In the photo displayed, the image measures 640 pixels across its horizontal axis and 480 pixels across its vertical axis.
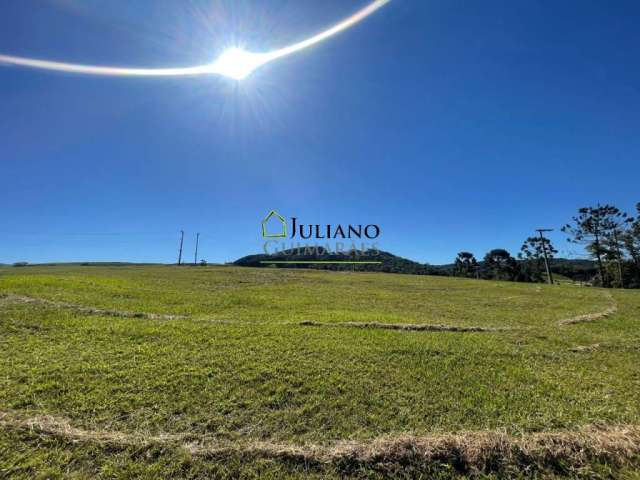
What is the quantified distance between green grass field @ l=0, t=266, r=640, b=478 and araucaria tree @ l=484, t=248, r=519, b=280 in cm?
6207

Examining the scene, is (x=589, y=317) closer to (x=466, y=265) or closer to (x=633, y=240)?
(x=633, y=240)

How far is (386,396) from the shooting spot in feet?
14.8

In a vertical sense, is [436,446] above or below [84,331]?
below

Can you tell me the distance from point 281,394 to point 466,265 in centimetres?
7612

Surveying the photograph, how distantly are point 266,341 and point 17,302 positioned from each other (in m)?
9.93

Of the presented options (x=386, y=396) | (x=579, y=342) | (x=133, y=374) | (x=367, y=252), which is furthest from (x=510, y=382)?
(x=367, y=252)

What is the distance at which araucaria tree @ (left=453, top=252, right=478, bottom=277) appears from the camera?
6894 cm

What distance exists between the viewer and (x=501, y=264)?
63344 millimetres

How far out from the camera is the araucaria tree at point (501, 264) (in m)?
62.1

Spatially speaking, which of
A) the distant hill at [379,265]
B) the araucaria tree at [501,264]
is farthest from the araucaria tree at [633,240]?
the araucaria tree at [501,264]

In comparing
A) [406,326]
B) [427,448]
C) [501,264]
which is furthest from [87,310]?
[501,264]

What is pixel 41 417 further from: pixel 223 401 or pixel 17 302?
pixel 17 302

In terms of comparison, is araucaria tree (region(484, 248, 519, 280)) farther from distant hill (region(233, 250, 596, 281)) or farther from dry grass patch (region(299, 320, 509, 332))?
dry grass patch (region(299, 320, 509, 332))

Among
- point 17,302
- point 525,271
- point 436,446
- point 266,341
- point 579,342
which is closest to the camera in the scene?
point 436,446
